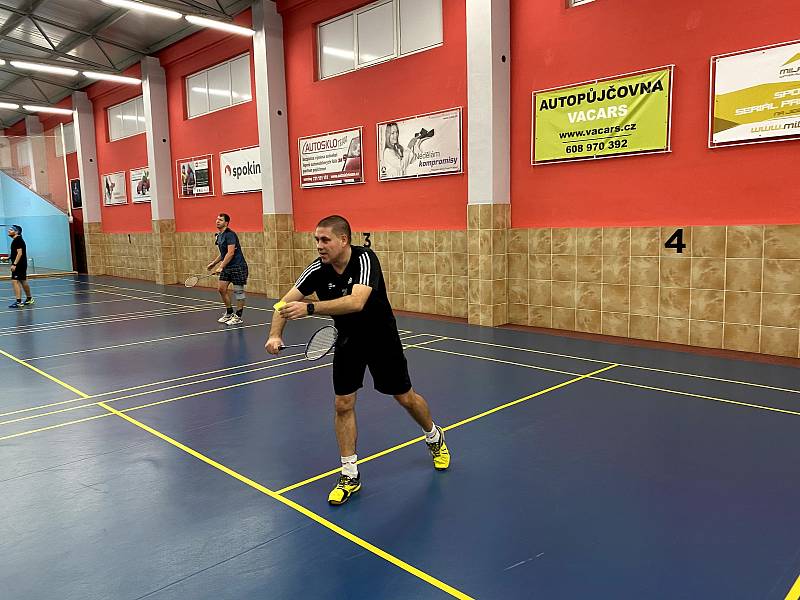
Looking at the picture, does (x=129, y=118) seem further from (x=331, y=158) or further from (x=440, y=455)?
(x=440, y=455)

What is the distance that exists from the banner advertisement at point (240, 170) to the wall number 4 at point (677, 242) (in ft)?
34.2

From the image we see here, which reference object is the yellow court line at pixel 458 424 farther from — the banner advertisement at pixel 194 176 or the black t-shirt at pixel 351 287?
the banner advertisement at pixel 194 176

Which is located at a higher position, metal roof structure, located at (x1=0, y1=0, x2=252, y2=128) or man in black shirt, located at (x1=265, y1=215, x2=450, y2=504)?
metal roof structure, located at (x1=0, y1=0, x2=252, y2=128)

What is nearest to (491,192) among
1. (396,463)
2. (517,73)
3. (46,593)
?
(517,73)

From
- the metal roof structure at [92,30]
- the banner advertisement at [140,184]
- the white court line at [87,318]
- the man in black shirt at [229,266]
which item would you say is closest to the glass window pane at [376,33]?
the metal roof structure at [92,30]

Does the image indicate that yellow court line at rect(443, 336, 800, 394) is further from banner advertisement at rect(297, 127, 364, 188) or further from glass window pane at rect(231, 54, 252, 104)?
glass window pane at rect(231, 54, 252, 104)

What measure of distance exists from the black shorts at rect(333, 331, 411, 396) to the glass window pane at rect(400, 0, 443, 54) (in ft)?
28.0

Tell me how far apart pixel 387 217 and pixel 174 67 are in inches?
402

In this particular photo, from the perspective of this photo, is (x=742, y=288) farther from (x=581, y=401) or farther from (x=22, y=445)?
(x=22, y=445)

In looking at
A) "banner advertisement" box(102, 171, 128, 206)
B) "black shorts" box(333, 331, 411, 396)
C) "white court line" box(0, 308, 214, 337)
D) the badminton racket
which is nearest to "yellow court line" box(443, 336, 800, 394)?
"black shorts" box(333, 331, 411, 396)

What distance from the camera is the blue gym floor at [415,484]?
3068mm

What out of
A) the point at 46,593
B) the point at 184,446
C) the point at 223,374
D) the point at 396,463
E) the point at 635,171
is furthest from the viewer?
the point at 635,171

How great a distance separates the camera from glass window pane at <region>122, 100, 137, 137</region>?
21.0 metres

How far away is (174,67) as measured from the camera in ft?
59.2
